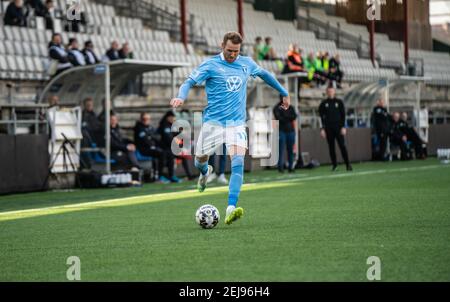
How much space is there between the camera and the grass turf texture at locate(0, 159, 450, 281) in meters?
7.32

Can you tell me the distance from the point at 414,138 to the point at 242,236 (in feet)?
77.6

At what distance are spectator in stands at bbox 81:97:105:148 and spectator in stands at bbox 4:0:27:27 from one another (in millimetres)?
4526

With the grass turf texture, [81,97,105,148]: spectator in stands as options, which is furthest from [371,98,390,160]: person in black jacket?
the grass turf texture

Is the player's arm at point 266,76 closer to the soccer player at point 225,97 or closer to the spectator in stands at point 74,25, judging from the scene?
the soccer player at point 225,97

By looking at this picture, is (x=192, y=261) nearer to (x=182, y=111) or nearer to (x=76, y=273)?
(x=76, y=273)

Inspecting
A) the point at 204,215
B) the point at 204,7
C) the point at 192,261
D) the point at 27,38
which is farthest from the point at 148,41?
the point at 192,261

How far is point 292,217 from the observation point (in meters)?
11.9

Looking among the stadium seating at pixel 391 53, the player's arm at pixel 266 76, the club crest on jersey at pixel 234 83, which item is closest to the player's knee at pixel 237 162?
the club crest on jersey at pixel 234 83

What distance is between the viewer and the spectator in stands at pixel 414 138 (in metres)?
32.2

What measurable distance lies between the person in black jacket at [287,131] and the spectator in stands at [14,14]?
24.2 ft

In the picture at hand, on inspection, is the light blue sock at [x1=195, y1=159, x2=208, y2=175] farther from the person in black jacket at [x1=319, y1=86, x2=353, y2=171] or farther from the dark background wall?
the person in black jacket at [x1=319, y1=86, x2=353, y2=171]

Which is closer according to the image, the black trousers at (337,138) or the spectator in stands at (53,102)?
the spectator in stands at (53,102)

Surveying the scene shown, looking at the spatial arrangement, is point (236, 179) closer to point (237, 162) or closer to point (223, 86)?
point (237, 162)

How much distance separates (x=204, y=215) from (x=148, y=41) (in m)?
20.5
